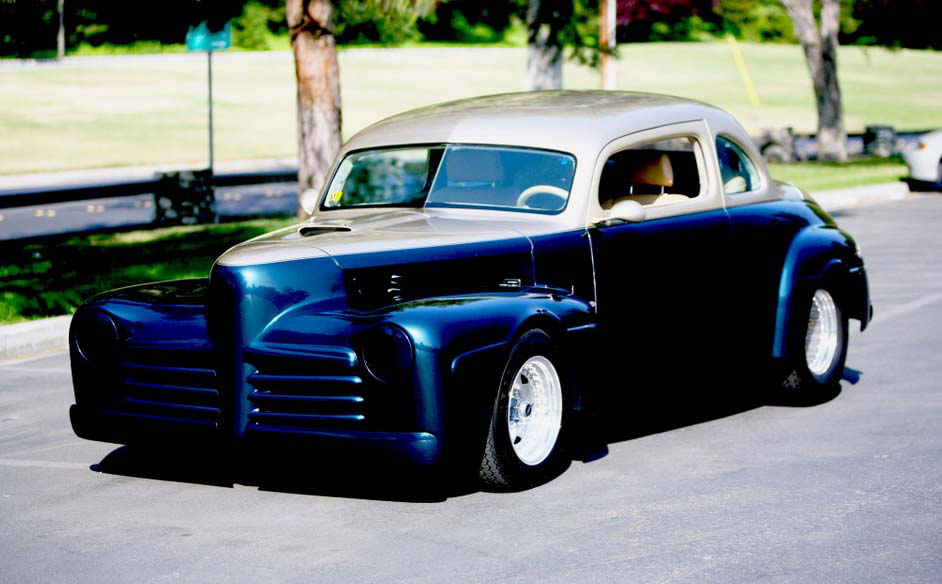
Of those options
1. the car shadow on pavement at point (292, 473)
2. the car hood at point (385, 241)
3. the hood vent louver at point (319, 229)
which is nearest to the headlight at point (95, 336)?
the car shadow on pavement at point (292, 473)

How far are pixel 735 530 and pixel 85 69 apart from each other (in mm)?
60633

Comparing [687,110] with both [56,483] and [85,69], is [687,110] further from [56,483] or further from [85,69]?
[85,69]

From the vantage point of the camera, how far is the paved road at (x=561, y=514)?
559cm

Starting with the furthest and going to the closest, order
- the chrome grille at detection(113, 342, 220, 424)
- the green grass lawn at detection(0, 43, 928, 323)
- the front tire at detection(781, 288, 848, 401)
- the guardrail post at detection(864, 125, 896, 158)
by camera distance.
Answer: the guardrail post at detection(864, 125, 896, 158) → the green grass lawn at detection(0, 43, 928, 323) → the front tire at detection(781, 288, 848, 401) → the chrome grille at detection(113, 342, 220, 424)

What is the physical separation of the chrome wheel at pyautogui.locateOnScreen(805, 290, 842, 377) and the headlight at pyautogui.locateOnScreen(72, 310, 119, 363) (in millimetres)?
4314

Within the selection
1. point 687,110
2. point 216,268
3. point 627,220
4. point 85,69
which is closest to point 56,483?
point 216,268

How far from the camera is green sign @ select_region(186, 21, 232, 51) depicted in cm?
1880

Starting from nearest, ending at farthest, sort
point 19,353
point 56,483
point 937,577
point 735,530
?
point 937,577 < point 735,530 < point 56,483 < point 19,353

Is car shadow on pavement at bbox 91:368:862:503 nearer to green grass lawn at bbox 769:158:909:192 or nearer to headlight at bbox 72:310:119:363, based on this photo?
headlight at bbox 72:310:119:363

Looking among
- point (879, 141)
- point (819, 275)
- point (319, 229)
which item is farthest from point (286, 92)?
point (319, 229)

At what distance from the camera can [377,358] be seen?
6.25 meters

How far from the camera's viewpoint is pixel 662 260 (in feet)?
25.5

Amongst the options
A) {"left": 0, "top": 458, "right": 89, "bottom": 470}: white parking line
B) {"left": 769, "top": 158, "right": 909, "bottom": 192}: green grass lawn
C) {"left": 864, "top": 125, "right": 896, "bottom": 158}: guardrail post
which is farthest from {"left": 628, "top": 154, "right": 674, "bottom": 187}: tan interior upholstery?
{"left": 864, "top": 125, "right": 896, "bottom": 158}: guardrail post

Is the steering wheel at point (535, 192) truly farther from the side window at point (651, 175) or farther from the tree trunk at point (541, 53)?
the tree trunk at point (541, 53)
